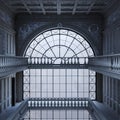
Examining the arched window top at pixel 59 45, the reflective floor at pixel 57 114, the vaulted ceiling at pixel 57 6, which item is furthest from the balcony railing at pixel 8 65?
the arched window top at pixel 59 45

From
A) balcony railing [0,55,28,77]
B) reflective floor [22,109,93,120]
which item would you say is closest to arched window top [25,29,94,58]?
balcony railing [0,55,28,77]

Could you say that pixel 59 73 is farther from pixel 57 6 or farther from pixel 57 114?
pixel 57 114

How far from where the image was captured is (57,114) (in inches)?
987

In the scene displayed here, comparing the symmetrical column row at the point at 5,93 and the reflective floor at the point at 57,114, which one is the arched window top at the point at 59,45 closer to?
the symmetrical column row at the point at 5,93

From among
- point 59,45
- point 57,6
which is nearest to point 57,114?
point 57,6

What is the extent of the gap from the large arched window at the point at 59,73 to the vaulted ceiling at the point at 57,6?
4029 millimetres

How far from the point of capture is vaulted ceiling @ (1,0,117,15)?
91.6 ft

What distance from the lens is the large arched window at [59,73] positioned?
3566 cm

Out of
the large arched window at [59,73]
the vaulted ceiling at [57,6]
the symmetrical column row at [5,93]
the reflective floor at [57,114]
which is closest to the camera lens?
the reflective floor at [57,114]

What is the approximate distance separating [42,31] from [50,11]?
8.94 feet

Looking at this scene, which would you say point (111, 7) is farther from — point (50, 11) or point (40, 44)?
point (40, 44)

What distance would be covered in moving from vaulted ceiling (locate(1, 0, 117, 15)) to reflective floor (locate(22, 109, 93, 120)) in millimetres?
9860

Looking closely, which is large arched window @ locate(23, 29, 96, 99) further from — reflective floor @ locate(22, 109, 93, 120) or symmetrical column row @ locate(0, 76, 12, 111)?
reflective floor @ locate(22, 109, 93, 120)

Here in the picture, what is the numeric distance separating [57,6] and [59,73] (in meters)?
10.3
